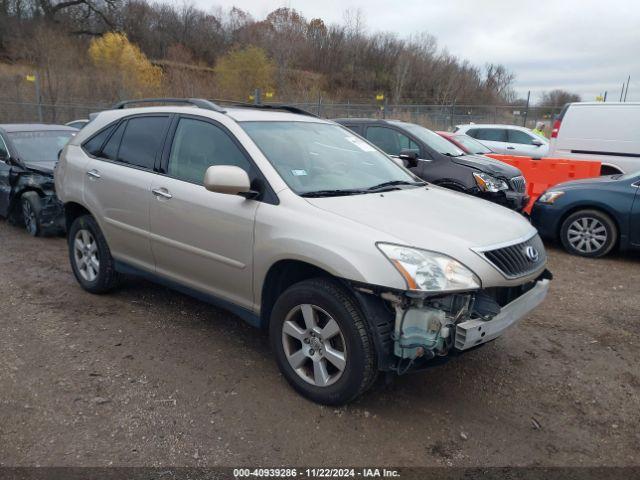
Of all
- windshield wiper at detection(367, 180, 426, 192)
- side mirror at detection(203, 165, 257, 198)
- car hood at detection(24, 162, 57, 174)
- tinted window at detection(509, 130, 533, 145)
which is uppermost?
tinted window at detection(509, 130, 533, 145)

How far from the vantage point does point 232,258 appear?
3.37 meters

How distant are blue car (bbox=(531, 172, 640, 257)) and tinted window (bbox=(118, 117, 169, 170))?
5376 millimetres

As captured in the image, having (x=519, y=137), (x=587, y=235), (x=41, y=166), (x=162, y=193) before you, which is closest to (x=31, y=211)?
(x=41, y=166)

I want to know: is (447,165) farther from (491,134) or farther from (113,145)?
(491,134)

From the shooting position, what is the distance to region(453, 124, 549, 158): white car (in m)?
13.9

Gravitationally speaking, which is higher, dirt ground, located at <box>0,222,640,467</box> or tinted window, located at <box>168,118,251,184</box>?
tinted window, located at <box>168,118,251,184</box>

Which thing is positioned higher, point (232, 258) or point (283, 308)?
point (232, 258)

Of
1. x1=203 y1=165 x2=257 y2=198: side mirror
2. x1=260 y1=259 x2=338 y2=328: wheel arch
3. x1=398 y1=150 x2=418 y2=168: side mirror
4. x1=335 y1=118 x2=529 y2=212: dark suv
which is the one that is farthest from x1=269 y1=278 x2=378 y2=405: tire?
x1=335 y1=118 x2=529 y2=212: dark suv

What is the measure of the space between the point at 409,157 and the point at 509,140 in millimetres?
8951

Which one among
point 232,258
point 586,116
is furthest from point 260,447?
point 586,116

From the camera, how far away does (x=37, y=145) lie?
7766 millimetres

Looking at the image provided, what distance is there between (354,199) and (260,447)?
63.0 inches

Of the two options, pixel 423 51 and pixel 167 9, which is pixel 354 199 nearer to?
pixel 423 51

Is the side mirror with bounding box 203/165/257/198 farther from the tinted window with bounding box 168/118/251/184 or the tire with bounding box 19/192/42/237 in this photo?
the tire with bounding box 19/192/42/237
